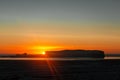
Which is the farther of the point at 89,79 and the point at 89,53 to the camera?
the point at 89,53

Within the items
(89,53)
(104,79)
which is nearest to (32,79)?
(104,79)

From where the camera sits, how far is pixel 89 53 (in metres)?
198

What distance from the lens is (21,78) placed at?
35.2 m

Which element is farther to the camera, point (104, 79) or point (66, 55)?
point (66, 55)

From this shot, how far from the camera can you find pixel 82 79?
3506 centimetres

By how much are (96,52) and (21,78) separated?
165038mm

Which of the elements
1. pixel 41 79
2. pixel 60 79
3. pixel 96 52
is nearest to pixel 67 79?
pixel 60 79

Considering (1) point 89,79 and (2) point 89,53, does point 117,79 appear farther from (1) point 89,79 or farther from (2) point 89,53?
(2) point 89,53

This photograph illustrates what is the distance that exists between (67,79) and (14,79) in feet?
19.7

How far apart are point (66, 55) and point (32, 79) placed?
543 feet

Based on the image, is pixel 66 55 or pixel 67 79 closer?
pixel 67 79

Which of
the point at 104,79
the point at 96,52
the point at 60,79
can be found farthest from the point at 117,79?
the point at 96,52

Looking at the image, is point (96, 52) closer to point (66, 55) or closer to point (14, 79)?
point (66, 55)

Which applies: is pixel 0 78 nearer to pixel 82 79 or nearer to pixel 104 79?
pixel 82 79
